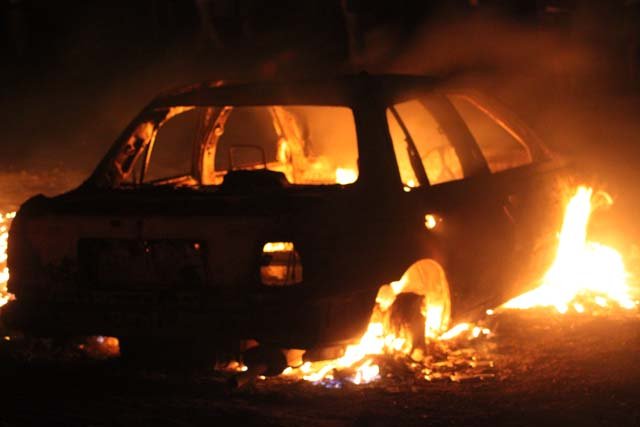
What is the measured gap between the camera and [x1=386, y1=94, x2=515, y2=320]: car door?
554 cm

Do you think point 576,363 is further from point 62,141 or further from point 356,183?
point 62,141

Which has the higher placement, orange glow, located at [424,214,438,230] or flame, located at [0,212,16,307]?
orange glow, located at [424,214,438,230]

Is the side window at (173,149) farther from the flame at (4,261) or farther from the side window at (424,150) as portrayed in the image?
the side window at (424,150)

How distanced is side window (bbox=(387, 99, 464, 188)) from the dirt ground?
1255 mm

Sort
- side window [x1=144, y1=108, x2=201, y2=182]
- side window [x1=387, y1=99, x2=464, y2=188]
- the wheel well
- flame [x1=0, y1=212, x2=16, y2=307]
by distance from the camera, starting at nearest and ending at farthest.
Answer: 1. the wheel well
2. side window [x1=387, y1=99, x2=464, y2=188]
3. flame [x1=0, y1=212, x2=16, y2=307]
4. side window [x1=144, y1=108, x2=201, y2=182]

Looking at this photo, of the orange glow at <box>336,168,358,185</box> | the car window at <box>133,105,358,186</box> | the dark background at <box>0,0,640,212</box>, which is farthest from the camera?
the dark background at <box>0,0,640,212</box>

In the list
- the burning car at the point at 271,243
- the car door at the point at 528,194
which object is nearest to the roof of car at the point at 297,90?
the burning car at the point at 271,243

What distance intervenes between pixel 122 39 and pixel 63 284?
1860cm

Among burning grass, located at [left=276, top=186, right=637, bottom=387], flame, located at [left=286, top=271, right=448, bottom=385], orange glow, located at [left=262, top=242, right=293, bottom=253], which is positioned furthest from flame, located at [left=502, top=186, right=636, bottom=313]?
orange glow, located at [left=262, top=242, right=293, bottom=253]

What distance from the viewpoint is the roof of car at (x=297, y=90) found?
563cm

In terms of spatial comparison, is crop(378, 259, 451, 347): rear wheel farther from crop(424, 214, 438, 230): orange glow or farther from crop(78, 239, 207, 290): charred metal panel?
crop(78, 239, 207, 290): charred metal panel

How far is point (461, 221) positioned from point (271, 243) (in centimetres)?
138

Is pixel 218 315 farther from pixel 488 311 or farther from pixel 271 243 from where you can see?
pixel 488 311

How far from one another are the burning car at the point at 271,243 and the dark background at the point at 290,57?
1676 mm
